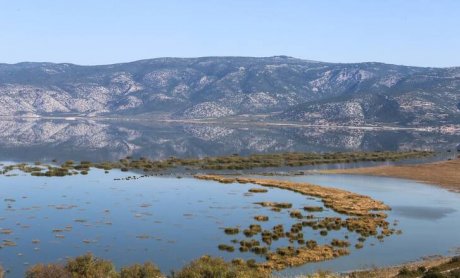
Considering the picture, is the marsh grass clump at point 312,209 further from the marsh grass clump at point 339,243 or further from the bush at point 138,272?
the bush at point 138,272

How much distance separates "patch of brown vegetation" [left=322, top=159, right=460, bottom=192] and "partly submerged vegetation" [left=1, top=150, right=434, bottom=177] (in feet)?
52.2

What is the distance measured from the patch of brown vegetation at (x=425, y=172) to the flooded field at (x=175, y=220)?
31.8 ft

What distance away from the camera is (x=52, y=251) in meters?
52.7

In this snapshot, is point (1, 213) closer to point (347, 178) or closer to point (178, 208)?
point (178, 208)

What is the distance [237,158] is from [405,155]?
178 ft

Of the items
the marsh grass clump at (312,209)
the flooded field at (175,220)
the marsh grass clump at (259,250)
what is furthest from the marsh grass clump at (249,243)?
the marsh grass clump at (312,209)

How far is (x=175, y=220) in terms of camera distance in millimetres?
69188

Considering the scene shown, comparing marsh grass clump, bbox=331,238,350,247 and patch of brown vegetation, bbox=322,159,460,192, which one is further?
patch of brown vegetation, bbox=322,159,460,192

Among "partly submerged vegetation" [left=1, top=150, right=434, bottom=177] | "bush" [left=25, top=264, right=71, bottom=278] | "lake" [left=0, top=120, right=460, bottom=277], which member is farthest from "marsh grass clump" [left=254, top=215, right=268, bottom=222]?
"partly submerged vegetation" [left=1, top=150, right=434, bottom=177]

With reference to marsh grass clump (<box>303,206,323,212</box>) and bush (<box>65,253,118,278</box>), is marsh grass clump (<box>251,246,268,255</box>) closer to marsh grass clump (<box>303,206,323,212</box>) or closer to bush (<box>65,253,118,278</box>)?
bush (<box>65,253,118,278</box>)

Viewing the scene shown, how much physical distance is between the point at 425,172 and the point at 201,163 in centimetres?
5247

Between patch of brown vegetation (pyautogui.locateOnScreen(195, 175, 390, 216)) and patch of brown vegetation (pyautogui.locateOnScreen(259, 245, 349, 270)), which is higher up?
patch of brown vegetation (pyautogui.locateOnScreen(259, 245, 349, 270))

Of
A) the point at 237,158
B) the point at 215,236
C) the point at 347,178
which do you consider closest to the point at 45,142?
the point at 237,158

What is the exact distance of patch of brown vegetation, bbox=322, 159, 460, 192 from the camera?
11388cm
